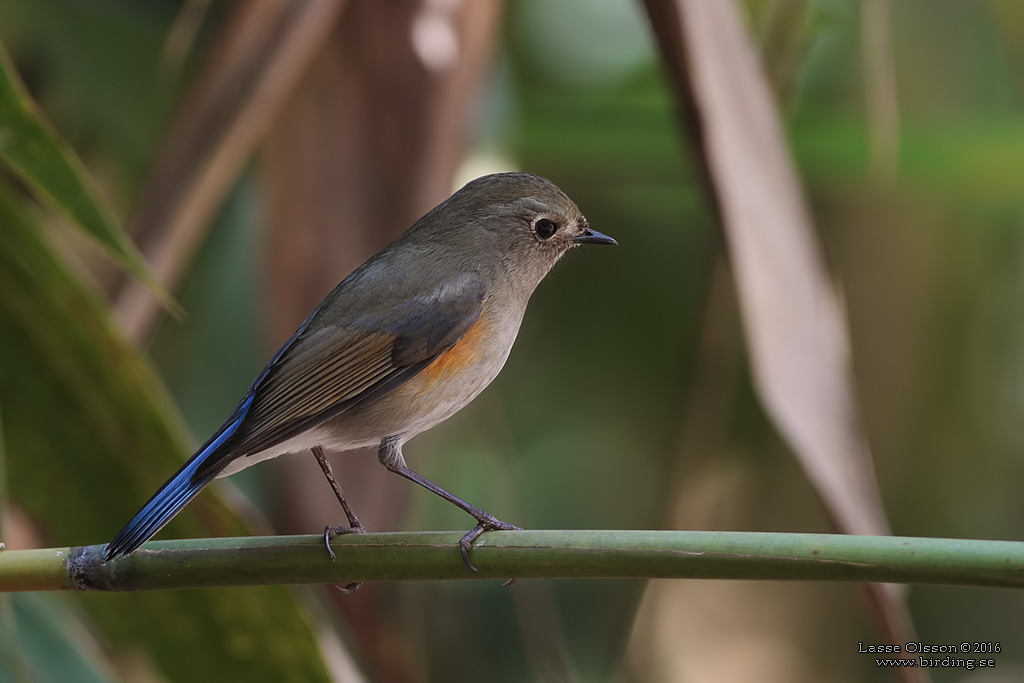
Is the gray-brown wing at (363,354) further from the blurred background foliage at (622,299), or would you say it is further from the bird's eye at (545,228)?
the blurred background foliage at (622,299)

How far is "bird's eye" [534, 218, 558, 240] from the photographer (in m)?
1.92

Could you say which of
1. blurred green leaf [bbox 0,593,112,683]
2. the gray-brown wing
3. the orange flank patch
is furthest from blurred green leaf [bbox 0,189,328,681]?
the orange flank patch

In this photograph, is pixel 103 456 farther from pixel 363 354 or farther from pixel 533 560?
pixel 533 560

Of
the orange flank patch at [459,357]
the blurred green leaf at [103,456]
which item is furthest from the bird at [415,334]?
the blurred green leaf at [103,456]

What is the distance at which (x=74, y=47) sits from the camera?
10.5 ft

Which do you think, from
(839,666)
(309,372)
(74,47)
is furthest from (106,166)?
(839,666)

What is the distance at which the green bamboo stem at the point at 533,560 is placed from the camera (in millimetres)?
1030

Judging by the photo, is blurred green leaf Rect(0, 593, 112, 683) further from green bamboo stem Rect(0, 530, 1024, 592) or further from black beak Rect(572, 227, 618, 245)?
black beak Rect(572, 227, 618, 245)

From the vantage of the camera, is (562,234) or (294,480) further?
(294,480)

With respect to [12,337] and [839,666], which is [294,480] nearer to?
[12,337]

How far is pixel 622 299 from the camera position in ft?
12.2

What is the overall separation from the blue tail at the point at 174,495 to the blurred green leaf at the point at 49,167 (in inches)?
10.6

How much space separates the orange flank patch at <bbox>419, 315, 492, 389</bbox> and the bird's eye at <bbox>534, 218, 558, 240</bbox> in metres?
0.20

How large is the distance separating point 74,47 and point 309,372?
192 cm
